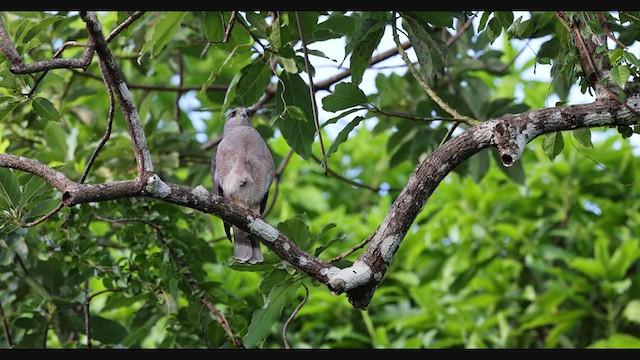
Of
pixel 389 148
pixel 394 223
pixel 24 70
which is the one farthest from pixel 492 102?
pixel 24 70

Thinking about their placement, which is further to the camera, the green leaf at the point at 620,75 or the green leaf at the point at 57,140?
the green leaf at the point at 57,140

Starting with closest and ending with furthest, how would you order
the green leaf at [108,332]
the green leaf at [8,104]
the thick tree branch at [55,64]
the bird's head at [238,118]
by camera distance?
the thick tree branch at [55,64] < the green leaf at [8,104] < the green leaf at [108,332] < the bird's head at [238,118]

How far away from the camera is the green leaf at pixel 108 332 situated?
12.5 feet

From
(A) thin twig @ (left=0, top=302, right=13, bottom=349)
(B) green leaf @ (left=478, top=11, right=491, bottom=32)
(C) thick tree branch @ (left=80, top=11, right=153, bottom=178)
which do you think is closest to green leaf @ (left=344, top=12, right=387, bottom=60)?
(B) green leaf @ (left=478, top=11, right=491, bottom=32)

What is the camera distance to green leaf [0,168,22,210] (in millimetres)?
2688

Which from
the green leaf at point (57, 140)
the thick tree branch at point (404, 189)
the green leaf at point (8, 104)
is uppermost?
the green leaf at point (57, 140)

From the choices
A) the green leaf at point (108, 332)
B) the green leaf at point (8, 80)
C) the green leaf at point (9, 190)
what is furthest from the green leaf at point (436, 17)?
the green leaf at point (108, 332)

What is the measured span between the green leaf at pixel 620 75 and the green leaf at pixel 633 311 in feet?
9.70

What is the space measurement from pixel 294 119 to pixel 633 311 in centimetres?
289

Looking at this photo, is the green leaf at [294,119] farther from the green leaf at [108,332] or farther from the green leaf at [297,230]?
the green leaf at [108,332]

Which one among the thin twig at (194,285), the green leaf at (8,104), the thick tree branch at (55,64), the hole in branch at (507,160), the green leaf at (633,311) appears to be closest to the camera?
the thick tree branch at (55,64)

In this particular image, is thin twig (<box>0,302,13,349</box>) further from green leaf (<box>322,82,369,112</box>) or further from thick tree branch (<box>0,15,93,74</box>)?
green leaf (<box>322,82,369,112</box>)

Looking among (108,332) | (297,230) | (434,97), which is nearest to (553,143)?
(434,97)

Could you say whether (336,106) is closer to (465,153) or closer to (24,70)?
(465,153)
